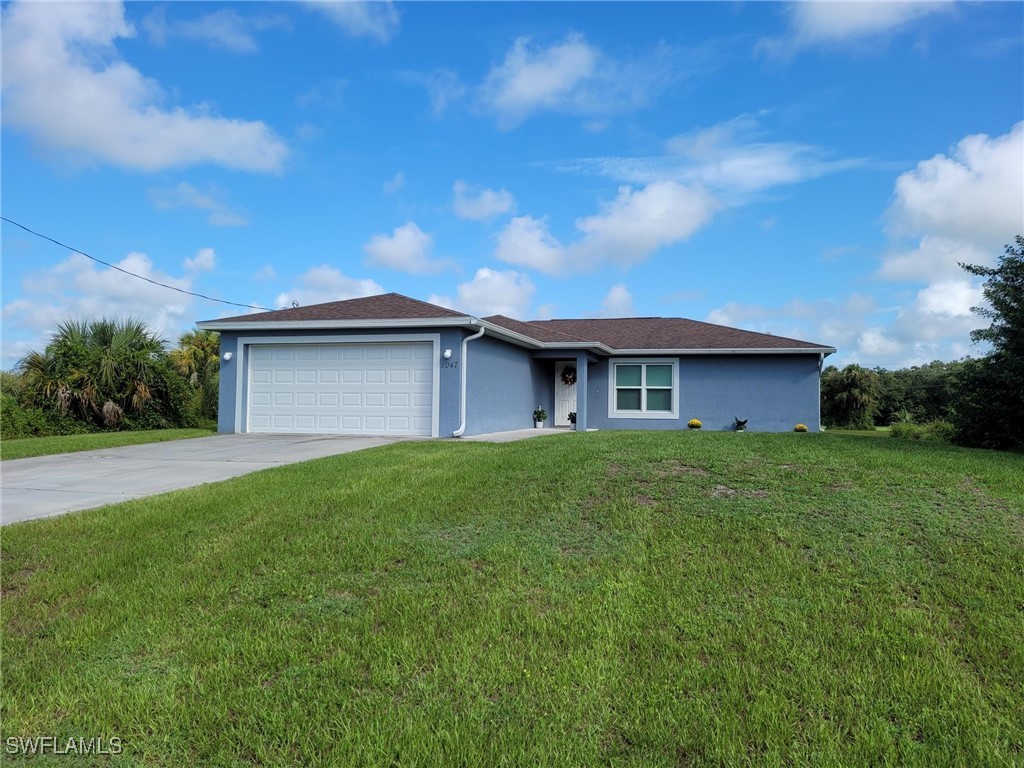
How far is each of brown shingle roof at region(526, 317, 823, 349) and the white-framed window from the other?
601 millimetres

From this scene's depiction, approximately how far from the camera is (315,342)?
14562mm

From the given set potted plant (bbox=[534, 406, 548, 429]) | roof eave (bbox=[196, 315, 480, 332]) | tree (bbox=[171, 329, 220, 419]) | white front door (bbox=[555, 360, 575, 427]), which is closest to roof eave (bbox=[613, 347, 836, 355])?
white front door (bbox=[555, 360, 575, 427])

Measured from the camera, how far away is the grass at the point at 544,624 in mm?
2758

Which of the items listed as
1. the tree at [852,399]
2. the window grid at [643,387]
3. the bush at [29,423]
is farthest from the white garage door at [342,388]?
the tree at [852,399]

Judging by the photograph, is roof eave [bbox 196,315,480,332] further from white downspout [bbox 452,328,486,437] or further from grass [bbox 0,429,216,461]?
grass [bbox 0,429,216,461]

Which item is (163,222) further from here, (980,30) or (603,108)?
(980,30)

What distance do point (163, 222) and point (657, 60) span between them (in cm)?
1384

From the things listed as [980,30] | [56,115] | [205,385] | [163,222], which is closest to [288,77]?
[56,115]

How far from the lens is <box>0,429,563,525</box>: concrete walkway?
694 cm

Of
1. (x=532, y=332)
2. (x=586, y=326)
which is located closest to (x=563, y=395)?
(x=532, y=332)

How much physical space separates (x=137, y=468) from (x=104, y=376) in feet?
32.2

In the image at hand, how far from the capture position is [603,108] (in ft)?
45.4

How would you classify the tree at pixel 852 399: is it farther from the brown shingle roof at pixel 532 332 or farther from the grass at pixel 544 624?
the grass at pixel 544 624

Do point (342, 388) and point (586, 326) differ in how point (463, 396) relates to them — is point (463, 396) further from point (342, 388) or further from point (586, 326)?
point (586, 326)
